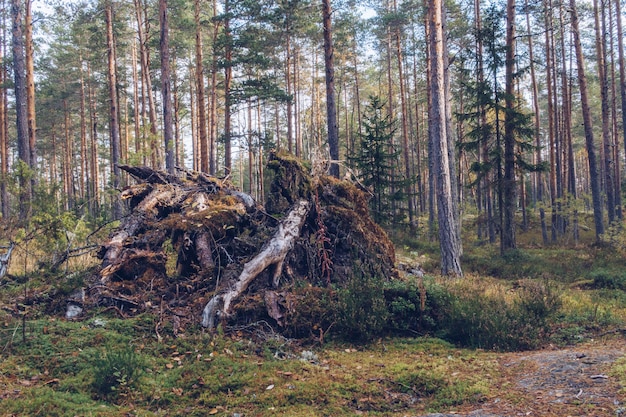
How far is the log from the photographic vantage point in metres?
6.60

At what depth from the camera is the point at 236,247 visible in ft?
27.6

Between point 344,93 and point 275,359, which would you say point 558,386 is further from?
point 344,93

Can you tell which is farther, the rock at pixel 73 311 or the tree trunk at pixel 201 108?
the tree trunk at pixel 201 108

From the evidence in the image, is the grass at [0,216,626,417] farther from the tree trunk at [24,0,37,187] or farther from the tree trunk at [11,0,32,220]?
the tree trunk at [24,0,37,187]

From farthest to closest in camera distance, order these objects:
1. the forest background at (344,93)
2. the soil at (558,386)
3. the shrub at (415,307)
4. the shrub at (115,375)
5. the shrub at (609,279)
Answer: the forest background at (344,93) → the shrub at (609,279) → the shrub at (415,307) → the shrub at (115,375) → the soil at (558,386)

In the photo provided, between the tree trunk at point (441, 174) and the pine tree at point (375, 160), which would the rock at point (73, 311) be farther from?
the pine tree at point (375, 160)

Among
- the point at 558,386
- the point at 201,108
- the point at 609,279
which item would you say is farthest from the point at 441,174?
the point at 201,108

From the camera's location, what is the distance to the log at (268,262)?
6.60m

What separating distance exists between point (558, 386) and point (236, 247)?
18.3 ft

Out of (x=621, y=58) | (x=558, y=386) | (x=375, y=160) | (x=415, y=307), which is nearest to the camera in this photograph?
(x=558, y=386)

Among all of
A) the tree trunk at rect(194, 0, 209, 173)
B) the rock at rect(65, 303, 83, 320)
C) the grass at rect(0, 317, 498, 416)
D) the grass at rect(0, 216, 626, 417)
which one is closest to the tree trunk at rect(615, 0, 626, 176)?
the grass at rect(0, 216, 626, 417)

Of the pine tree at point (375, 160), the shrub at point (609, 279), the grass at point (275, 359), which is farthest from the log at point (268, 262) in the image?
the shrub at point (609, 279)

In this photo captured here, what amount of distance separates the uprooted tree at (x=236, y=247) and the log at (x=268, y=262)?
0.02 meters

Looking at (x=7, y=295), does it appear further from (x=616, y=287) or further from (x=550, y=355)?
(x=616, y=287)
